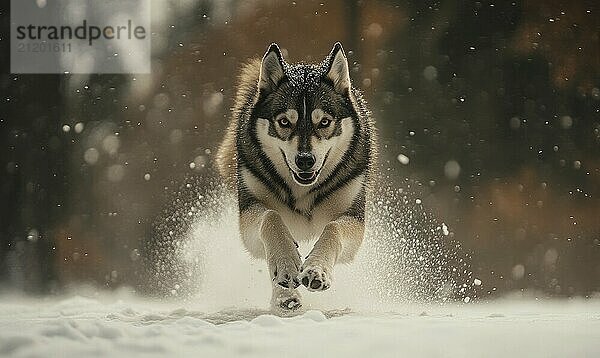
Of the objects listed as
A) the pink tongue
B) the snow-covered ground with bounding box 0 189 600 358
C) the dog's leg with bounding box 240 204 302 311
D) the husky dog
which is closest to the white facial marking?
the husky dog

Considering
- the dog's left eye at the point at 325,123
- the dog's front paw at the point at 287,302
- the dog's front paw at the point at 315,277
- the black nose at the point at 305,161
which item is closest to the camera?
the dog's front paw at the point at 315,277

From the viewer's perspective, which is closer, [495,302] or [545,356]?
[545,356]

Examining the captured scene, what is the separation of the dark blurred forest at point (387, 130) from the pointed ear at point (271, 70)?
3.07 ft

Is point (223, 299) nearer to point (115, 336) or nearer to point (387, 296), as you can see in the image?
point (387, 296)

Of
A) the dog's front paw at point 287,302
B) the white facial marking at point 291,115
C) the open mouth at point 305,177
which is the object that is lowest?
the dog's front paw at point 287,302

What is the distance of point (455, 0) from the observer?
4301 millimetres

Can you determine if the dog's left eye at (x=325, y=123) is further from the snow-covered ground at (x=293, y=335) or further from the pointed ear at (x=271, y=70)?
the snow-covered ground at (x=293, y=335)

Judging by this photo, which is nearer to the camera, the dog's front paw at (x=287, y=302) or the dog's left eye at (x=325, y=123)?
the dog's front paw at (x=287, y=302)

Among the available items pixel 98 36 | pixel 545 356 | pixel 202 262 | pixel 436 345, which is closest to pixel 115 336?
pixel 436 345

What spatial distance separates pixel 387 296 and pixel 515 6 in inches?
68.1

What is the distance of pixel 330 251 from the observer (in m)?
2.81

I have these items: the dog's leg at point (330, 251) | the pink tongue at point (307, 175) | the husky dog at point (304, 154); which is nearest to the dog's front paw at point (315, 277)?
the dog's leg at point (330, 251)

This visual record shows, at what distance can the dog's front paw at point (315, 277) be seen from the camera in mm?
2623

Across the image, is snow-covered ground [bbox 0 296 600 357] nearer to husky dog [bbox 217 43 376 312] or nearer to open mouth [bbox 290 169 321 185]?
husky dog [bbox 217 43 376 312]
